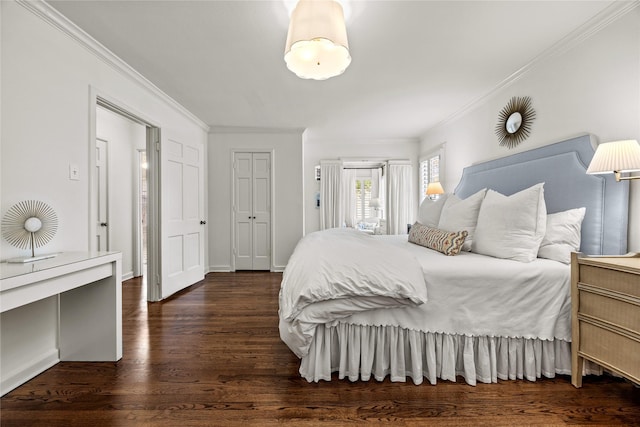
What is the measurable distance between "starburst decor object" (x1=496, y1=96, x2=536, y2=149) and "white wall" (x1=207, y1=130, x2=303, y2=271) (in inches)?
116

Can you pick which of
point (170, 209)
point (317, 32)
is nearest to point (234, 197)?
point (170, 209)

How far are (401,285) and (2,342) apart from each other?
2312mm

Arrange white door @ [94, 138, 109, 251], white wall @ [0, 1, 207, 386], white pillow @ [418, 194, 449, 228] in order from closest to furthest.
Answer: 1. white wall @ [0, 1, 207, 386]
2. white pillow @ [418, 194, 449, 228]
3. white door @ [94, 138, 109, 251]

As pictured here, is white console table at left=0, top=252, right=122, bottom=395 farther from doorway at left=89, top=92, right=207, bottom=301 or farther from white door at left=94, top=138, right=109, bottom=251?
white door at left=94, top=138, right=109, bottom=251

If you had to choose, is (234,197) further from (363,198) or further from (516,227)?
(516,227)

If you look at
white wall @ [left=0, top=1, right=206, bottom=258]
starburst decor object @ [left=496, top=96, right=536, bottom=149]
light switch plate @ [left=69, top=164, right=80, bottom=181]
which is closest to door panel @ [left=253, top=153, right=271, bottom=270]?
white wall @ [left=0, top=1, right=206, bottom=258]

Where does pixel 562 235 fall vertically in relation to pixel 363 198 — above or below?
below

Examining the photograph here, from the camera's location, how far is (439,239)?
7.84 feet

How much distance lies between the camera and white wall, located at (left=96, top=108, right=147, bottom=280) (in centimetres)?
409

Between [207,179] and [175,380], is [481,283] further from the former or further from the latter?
[207,179]

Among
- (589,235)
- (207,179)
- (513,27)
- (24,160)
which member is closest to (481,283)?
(589,235)

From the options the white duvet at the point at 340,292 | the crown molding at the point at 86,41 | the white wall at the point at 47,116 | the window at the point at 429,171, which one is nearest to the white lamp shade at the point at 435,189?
the window at the point at 429,171

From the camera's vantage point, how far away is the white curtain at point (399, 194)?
18.6ft

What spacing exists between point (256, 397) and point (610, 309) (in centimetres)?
197
